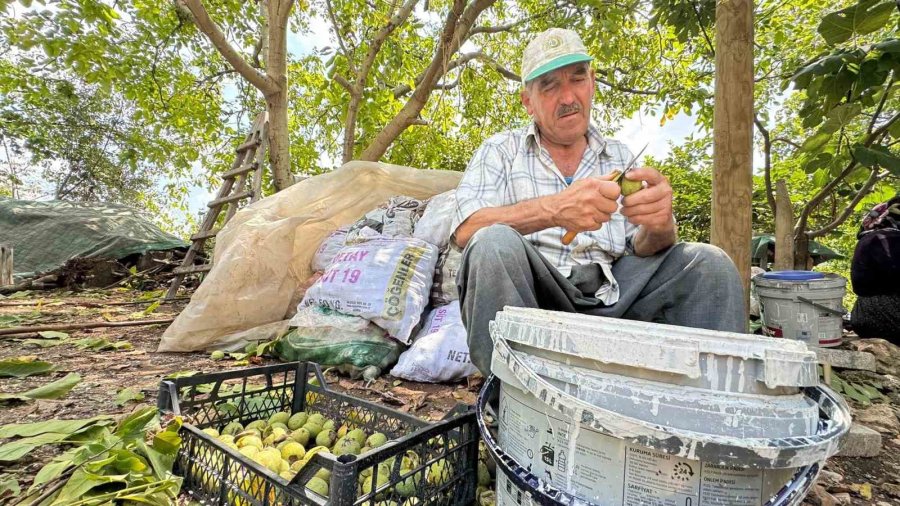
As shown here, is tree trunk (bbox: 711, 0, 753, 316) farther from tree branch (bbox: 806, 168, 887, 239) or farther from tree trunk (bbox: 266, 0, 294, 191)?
tree trunk (bbox: 266, 0, 294, 191)

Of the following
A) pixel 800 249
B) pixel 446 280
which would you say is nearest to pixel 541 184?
pixel 446 280

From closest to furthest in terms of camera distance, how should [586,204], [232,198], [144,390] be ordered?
1. [586,204]
2. [144,390]
3. [232,198]

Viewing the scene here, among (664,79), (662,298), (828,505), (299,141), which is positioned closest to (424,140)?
(299,141)

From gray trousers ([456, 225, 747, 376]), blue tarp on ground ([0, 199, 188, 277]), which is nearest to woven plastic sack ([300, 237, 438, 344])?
gray trousers ([456, 225, 747, 376])

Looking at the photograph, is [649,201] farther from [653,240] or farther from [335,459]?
[335,459]

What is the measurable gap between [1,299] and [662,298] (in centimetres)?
713

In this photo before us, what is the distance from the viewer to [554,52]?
1620 mm

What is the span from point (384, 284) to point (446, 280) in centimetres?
39

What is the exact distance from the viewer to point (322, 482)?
3.70 feet

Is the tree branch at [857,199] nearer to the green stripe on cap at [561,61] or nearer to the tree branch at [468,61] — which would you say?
the green stripe on cap at [561,61]

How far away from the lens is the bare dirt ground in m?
1.35

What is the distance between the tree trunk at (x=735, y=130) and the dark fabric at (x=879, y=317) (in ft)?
5.67

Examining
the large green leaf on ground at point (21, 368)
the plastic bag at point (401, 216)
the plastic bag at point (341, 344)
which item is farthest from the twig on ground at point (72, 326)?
the plastic bag at point (401, 216)

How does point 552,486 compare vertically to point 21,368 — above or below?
above
